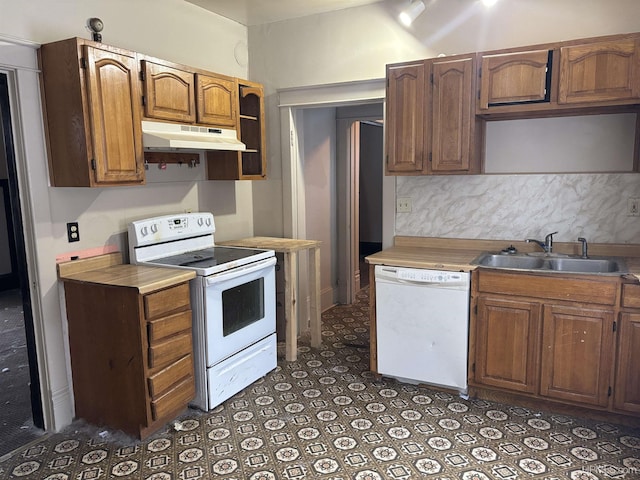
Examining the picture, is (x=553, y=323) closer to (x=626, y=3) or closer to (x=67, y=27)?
A: (x=626, y=3)

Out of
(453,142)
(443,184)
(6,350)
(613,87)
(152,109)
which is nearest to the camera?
(613,87)

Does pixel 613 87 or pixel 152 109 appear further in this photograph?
pixel 152 109

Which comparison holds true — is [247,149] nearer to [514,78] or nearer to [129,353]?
[129,353]

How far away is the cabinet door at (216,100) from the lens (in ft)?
10.5

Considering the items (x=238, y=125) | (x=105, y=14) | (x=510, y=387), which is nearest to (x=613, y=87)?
(x=510, y=387)

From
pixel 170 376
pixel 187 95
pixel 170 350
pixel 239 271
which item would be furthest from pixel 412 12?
pixel 170 376

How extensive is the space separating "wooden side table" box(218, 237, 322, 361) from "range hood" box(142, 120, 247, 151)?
78 centimetres

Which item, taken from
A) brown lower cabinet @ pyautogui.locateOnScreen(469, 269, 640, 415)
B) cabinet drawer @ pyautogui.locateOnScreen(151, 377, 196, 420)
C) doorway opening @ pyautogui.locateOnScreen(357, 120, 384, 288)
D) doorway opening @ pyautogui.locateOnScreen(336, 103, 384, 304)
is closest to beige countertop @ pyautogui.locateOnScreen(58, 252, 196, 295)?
cabinet drawer @ pyautogui.locateOnScreen(151, 377, 196, 420)

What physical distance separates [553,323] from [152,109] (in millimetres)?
2613

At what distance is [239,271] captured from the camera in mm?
3008

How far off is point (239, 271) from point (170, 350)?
625mm

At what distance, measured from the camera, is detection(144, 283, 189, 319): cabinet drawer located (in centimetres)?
250

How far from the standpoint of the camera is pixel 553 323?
8.93ft

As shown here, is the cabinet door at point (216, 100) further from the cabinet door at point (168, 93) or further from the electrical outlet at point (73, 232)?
the electrical outlet at point (73, 232)
